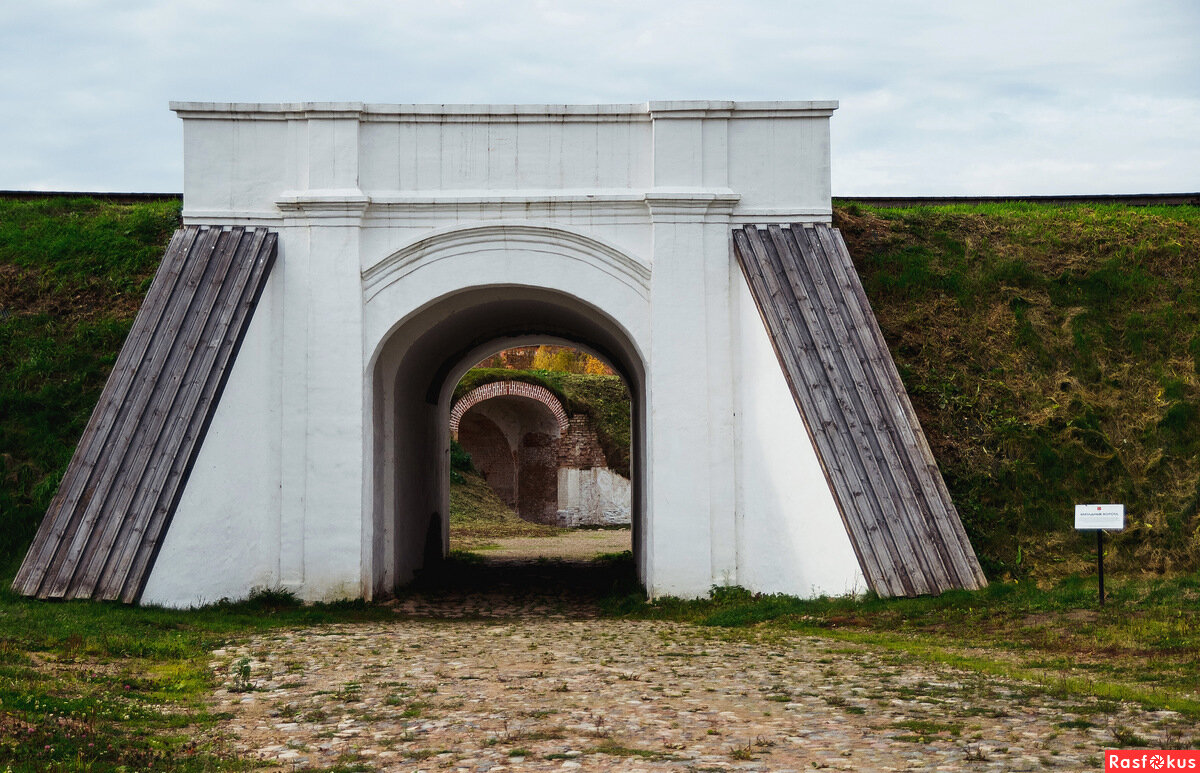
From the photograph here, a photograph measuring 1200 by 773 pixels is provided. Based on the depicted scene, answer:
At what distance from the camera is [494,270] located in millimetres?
10555

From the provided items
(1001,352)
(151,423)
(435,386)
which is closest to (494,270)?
(151,423)

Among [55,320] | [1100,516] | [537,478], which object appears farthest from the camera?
[537,478]

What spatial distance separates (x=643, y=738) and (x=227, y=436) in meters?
6.31

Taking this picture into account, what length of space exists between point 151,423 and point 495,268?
3428 millimetres

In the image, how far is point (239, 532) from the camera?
33.0 ft

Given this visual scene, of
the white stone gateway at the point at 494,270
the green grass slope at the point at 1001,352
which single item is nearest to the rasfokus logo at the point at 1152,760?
the green grass slope at the point at 1001,352

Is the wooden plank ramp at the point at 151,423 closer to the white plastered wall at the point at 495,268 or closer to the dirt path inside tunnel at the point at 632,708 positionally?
the white plastered wall at the point at 495,268

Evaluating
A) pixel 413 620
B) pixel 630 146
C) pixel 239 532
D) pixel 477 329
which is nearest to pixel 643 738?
pixel 413 620

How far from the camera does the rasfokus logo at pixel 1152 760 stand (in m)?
4.18

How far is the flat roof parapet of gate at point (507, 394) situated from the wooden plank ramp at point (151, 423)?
14.6 metres

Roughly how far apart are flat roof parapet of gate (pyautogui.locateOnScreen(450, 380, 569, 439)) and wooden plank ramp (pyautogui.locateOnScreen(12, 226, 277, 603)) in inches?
573

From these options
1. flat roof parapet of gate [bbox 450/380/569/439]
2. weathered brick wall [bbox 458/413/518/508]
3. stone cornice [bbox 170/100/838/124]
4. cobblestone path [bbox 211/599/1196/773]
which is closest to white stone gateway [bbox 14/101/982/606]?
stone cornice [bbox 170/100/838/124]

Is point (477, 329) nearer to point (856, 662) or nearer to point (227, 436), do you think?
point (227, 436)

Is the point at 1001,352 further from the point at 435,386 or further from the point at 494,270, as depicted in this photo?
the point at 435,386
